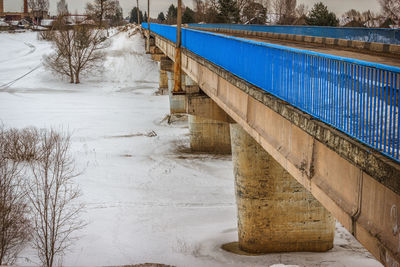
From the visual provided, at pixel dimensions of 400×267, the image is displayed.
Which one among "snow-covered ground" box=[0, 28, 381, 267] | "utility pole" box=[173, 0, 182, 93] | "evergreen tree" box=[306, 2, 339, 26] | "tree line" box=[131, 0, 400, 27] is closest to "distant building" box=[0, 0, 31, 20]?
"tree line" box=[131, 0, 400, 27]

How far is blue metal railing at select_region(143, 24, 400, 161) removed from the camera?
198 inches

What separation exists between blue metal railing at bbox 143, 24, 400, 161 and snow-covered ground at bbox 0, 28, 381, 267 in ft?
20.4

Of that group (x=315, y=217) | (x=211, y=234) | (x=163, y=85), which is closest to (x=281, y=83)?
(x=315, y=217)

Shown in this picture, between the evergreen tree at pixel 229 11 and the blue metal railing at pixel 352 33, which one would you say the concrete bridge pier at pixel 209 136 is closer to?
the blue metal railing at pixel 352 33

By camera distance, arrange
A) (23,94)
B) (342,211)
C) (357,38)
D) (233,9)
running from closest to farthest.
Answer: (342,211), (357,38), (23,94), (233,9)

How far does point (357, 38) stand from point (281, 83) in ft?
38.4

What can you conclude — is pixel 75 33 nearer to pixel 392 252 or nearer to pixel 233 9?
pixel 233 9

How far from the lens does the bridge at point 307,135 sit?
15.9 feet

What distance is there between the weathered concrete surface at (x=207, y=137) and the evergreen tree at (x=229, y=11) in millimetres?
50136

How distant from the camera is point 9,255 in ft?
43.9

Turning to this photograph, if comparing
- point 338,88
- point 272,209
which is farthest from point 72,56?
point 338,88

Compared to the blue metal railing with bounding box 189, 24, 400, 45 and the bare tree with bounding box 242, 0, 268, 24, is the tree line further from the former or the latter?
the blue metal railing with bounding box 189, 24, 400, 45

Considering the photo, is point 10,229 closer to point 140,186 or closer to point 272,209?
point 272,209

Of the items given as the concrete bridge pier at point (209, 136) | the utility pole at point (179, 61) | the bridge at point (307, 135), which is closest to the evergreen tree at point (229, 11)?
the concrete bridge pier at point (209, 136)
